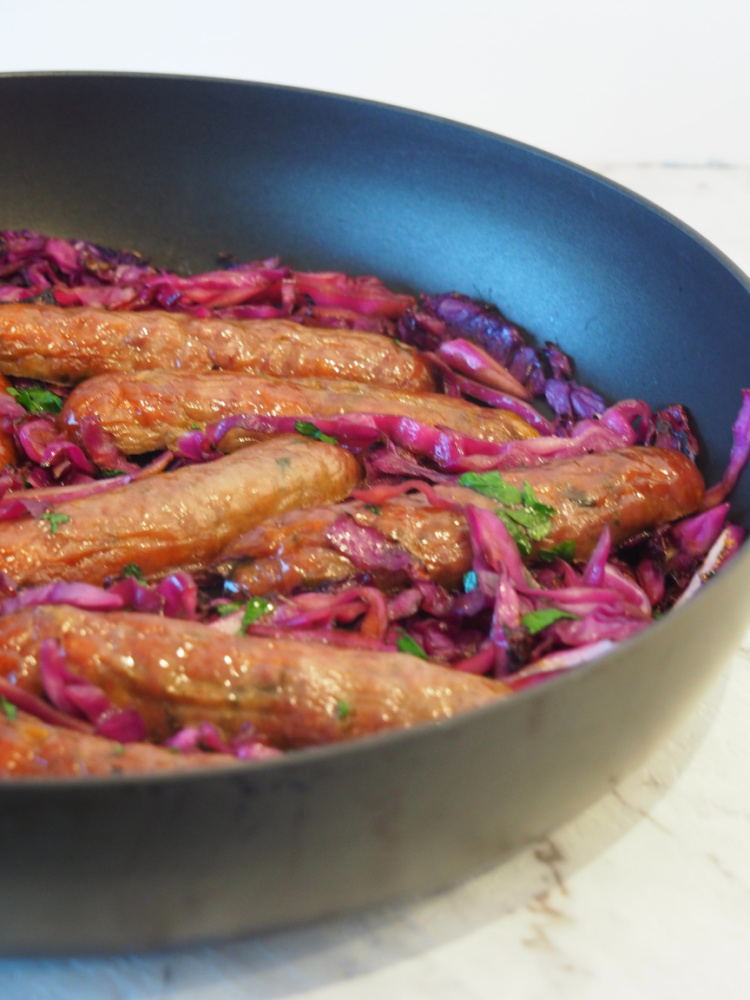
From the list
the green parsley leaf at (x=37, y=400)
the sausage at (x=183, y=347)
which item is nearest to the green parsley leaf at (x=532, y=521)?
the sausage at (x=183, y=347)

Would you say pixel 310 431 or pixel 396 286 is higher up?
pixel 396 286

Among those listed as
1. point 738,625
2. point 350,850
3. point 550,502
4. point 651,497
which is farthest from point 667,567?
point 350,850

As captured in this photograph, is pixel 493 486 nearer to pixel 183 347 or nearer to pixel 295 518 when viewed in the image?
pixel 295 518

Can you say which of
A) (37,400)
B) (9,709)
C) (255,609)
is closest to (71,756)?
(9,709)

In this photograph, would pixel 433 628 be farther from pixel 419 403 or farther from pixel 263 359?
pixel 263 359

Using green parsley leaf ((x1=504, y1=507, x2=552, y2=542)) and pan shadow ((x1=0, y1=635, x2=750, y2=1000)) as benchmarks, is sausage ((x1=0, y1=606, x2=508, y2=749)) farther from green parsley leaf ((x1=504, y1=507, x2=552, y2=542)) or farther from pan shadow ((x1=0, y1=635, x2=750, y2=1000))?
green parsley leaf ((x1=504, y1=507, x2=552, y2=542))

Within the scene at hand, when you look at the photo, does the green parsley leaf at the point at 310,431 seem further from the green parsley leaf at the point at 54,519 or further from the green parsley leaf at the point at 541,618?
the green parsley leaf at the point at 541,618
